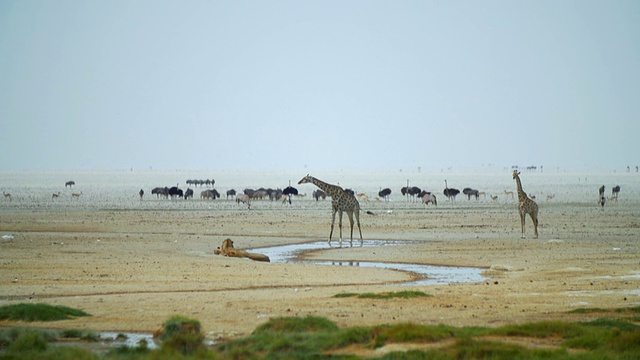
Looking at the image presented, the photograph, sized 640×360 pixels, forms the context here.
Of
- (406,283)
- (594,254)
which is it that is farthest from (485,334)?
(594,254)

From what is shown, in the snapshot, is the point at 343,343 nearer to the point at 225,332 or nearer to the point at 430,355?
the point at 430,355

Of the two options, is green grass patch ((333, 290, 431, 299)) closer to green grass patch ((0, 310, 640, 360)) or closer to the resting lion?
green grass patch ((0, 310, 640, 360))

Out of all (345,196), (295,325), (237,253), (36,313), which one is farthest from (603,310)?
(345,196)

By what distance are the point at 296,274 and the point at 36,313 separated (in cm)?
810

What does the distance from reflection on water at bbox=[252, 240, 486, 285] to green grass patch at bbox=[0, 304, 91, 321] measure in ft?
27.8

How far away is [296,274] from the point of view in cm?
2145

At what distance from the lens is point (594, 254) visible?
84.3ft

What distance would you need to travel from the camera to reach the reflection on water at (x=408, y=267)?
830 inches

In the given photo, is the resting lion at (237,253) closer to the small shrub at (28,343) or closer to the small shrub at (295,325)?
the small shrub at (295,325)

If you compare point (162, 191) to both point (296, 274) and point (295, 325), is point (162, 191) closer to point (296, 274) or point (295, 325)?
point (296, 274)

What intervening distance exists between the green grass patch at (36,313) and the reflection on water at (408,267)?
27.8ft

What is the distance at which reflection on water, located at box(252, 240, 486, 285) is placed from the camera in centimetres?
2108

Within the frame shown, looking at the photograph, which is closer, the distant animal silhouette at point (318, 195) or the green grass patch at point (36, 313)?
the green grass patch at point (36, 313)

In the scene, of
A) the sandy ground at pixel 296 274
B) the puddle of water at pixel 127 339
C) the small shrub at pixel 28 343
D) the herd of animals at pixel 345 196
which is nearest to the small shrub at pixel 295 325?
the sandy ground at pixel 296 274
